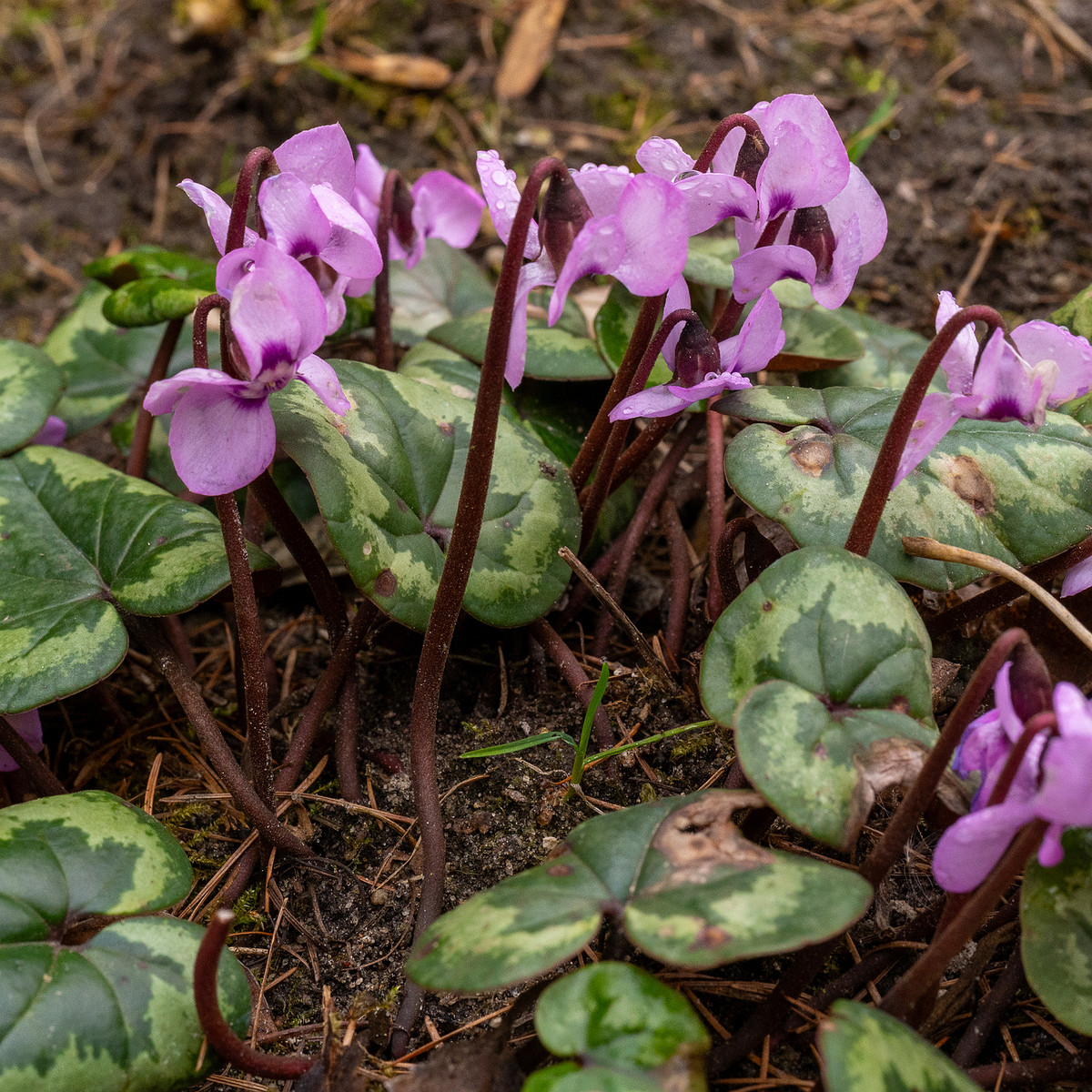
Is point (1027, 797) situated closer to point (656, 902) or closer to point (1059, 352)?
point (656, 902)

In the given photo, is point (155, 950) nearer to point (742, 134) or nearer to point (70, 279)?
point (742, 134)

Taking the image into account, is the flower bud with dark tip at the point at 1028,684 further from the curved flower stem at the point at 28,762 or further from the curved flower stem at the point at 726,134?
the curved flower stem at the point at 28,762

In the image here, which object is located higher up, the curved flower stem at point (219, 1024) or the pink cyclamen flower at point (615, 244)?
the pink cyclamen flower at point (615, 244)

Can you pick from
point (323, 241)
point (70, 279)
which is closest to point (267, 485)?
point (323, 241)

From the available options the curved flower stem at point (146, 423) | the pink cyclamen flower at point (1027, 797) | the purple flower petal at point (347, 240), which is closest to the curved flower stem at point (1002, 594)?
the pink cyclamen flower at point (1027, 797)

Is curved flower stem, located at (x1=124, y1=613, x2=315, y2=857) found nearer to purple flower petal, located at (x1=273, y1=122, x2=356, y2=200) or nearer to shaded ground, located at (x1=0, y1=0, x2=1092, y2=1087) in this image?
shaded ground, located at (x1=0, y1=0, x2=1092, y2=1087)

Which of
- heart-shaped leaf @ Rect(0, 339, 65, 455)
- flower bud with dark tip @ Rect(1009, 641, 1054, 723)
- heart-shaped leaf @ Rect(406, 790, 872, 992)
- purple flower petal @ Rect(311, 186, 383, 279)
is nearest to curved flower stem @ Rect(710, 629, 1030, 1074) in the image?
flower bud with dark tip @ Rect(1009, 641, 1054, 723)

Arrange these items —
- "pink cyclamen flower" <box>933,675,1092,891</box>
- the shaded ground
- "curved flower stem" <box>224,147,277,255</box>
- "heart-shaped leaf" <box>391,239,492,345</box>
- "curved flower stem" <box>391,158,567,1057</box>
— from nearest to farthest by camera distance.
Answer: "pink cyclamen flower" <box>933,675,1092,891</box>, "curved flower stem" <box>391,158,567,1057</box>, "curved flower stem" <box>224,147,277,255</box>, "heart-shaped leaf" <box>391,239,492,345</box>, the shaded ground
